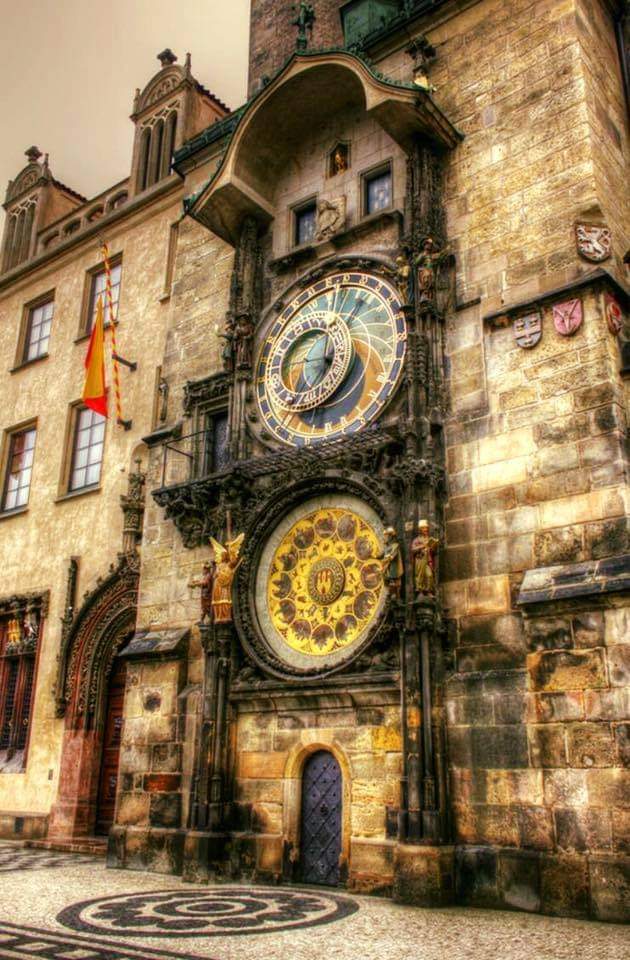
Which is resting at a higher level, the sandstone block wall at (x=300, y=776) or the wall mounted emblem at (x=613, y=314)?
the wall mounted emblem at (x=613, y=314)

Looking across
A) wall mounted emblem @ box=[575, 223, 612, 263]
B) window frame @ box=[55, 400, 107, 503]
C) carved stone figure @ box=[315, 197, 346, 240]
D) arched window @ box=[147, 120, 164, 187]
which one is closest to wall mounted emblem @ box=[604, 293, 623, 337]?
wall mounted emblem @ box=[575, 223, 612, 263]

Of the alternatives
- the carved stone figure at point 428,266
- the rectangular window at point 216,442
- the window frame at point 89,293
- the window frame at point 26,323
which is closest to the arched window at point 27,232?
the window frame at point 26,323

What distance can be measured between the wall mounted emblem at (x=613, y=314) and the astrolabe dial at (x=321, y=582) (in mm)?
3512

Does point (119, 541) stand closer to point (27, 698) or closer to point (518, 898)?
point (27, 698)

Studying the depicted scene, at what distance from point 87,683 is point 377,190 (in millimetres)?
9814

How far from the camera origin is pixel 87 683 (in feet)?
53.3

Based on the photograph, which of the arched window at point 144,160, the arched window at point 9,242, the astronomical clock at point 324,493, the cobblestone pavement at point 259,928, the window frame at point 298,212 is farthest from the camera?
the arched window at point 9,242

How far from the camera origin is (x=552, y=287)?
10578 mm

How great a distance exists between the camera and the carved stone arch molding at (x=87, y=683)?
15.6 m

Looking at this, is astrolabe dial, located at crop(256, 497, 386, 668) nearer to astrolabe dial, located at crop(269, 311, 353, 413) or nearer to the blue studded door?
the blue studded door

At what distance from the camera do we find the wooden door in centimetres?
1562

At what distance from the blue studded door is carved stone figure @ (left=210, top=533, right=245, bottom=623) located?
2185 mm

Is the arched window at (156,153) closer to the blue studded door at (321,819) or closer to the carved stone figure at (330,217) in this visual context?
the carved stone figure at (330,217)

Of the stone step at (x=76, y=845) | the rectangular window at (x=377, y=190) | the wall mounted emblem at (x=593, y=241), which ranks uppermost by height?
the rectangular window at (x=377, y=190)
